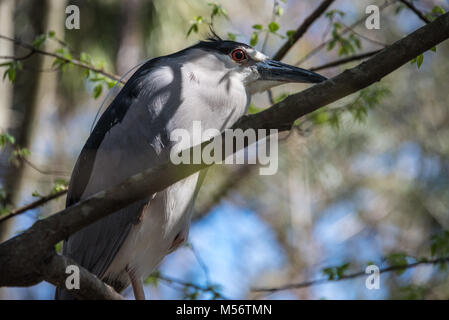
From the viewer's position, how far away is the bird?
248 cm

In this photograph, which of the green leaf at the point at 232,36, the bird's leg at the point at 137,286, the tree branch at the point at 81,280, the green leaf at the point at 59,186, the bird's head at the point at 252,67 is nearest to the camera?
the tree branch at the point at 81,280

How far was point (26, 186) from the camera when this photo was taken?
3.77m

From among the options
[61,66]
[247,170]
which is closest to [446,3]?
[61,66]

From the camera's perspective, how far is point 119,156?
2.50m

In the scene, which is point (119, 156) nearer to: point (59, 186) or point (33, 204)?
point (59, 186)

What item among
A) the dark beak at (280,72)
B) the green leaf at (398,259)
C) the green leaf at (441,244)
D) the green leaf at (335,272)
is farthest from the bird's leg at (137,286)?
the green leaf at (441,244)

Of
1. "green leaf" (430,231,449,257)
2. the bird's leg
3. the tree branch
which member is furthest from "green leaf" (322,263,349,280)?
the tree branch

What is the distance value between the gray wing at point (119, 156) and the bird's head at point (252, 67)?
37cm

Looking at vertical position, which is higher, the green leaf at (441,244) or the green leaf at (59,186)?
the green leaf at (59,186)

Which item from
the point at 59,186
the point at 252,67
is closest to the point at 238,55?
the point at 252,67

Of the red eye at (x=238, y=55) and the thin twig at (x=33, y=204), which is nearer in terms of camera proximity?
the red eye at (x=238, y=55)

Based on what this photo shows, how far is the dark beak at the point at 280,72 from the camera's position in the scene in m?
2.74

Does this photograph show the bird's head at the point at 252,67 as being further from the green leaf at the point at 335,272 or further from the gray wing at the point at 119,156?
the green leaf at the point at 335,272
